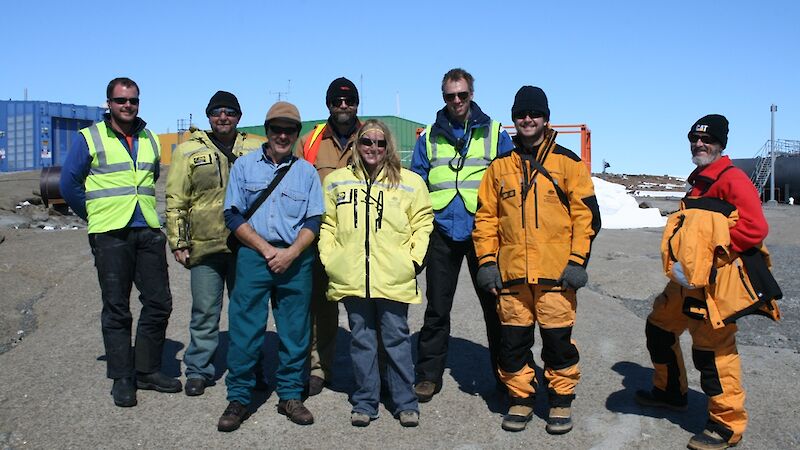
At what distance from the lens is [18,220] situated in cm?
1609

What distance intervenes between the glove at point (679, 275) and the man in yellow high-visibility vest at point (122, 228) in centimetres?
344

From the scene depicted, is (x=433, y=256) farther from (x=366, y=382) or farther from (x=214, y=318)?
(x=214, y=318)

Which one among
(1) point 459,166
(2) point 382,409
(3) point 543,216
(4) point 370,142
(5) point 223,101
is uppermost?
(5) point 223,101

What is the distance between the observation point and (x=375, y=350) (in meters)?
4.37

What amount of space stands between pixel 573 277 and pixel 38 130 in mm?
39684

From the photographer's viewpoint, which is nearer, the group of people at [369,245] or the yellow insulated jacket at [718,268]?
the yellow insulated jacket at [718,268]

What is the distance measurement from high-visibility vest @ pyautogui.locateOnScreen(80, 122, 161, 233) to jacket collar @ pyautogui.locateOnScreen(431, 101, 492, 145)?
208 cm

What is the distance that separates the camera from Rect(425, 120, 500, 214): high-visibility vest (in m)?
4.69

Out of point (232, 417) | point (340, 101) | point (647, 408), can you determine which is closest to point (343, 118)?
point (340, 101)

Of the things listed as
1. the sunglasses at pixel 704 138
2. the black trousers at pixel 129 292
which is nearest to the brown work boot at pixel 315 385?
the black trousers at pixel 129 292

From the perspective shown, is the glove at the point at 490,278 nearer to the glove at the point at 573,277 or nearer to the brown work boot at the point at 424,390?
the glove at the point at 573,277

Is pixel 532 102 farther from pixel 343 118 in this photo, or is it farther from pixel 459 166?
pixel 343 118

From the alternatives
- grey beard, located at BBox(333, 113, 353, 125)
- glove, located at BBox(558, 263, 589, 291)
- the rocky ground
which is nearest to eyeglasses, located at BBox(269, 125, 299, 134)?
grey beard, located at BBox(333, 113, 353, 125)

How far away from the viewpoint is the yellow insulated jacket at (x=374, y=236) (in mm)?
4227
